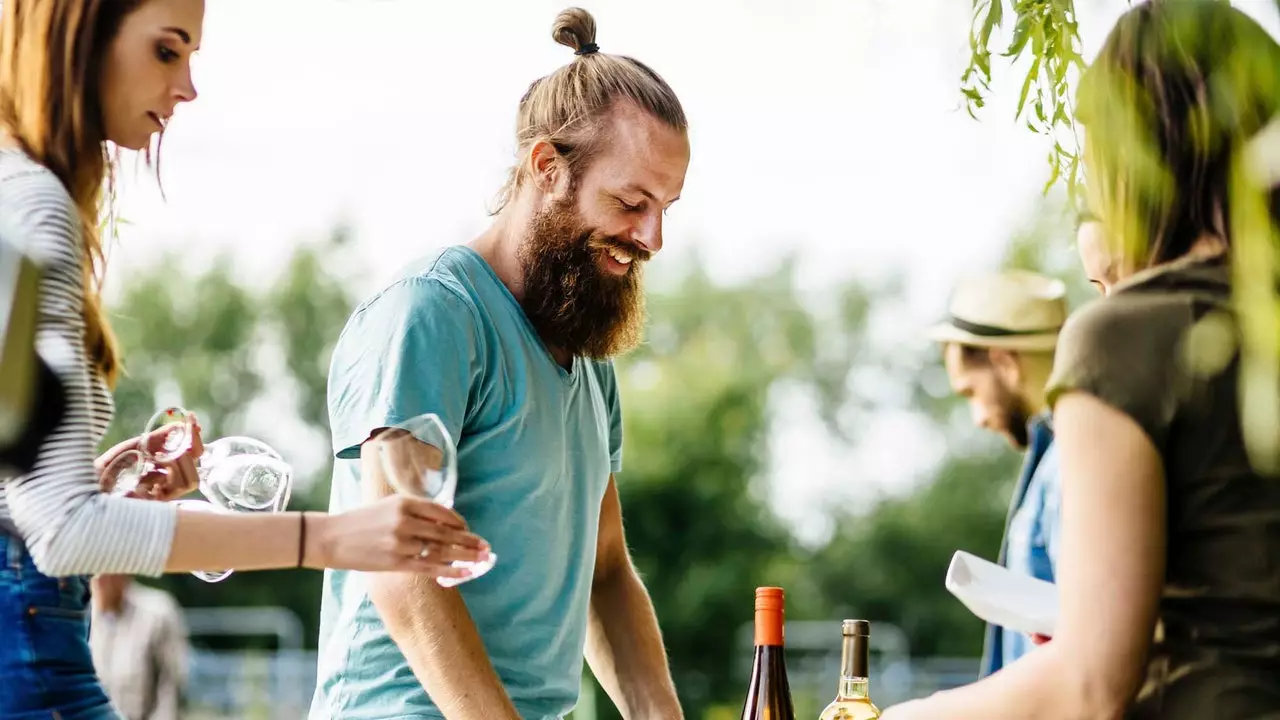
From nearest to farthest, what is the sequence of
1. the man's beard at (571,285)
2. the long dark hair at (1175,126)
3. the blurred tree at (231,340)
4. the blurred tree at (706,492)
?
the long dark hair at (1175,126)
the man's beard at (571,285)
the blurred tree at (706,492)
the blurred tree at (231,340)

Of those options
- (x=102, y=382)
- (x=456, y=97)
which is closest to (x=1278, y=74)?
(x=102, y=382)

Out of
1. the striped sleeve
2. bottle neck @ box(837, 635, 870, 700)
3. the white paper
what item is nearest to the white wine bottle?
bottle neck @ box(837, 635, 870, 700)

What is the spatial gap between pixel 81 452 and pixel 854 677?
3.83 ft

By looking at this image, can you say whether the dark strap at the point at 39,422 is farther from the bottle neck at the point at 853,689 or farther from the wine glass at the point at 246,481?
the bottle neck at the point at 853,689

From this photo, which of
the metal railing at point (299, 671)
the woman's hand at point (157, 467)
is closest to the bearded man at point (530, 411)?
the woman's hand at point (157, 467)

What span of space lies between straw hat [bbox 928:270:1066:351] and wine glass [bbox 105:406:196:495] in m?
2.72

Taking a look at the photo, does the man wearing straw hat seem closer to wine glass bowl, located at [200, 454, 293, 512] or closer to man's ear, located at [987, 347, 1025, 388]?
man's ear, located at [987, 347, 1025, 388]

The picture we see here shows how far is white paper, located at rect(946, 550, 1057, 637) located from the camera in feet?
6.27

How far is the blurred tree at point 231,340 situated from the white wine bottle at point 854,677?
33459 millimetres

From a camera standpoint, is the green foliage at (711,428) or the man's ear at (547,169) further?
the green foliage at (711,428)

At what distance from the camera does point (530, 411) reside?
2473mm

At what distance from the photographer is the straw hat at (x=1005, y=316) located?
14.4 ft

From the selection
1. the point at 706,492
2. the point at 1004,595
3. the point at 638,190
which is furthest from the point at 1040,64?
the point at 706,492

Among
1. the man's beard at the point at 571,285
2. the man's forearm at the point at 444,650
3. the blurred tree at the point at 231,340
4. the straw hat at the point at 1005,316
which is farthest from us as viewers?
the blurred tree at the point at 231,340
